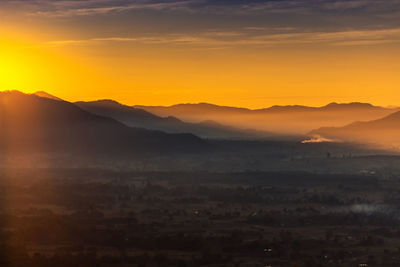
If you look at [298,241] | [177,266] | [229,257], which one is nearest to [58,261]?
[177,266]

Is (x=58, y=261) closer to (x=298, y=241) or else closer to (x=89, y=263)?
(x=89, y=263)

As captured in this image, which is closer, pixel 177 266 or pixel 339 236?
pixel 177 266

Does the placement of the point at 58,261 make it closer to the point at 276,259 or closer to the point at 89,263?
the point at 89,263

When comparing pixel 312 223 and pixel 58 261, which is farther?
pixel 312 223

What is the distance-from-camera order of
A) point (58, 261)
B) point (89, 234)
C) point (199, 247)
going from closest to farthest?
point (58, 261), point (199, 247), point (89, 234)

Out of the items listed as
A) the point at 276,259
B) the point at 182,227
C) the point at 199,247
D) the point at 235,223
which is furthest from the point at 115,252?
the point at 235,223

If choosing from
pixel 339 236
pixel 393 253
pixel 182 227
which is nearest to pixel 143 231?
pixel 182 227

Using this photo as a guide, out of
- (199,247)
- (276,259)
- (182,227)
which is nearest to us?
(276,259)

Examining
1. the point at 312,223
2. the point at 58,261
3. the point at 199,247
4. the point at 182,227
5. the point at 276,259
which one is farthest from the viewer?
the point at 312,223

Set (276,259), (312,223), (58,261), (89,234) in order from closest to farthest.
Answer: (58,261) < (276,259) < (89,234) < (312,223)
